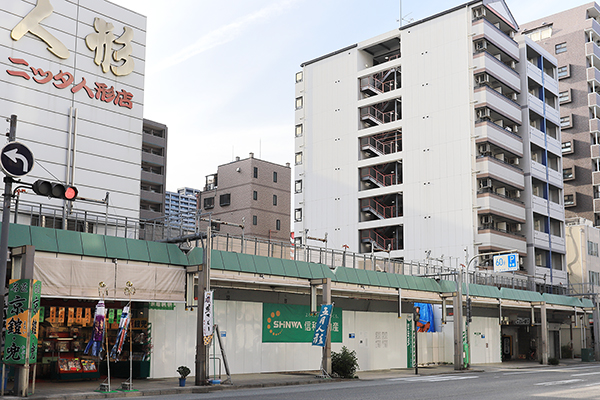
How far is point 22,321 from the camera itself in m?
19.6

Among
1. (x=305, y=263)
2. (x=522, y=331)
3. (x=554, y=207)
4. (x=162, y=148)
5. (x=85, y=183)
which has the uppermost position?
(x=162, y=148)

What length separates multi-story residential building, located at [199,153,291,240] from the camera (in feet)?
275

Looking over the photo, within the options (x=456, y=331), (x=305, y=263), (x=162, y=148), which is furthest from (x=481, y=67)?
(x=162, y=148)

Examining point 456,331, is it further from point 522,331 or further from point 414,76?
point 414,76

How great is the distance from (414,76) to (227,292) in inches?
1647

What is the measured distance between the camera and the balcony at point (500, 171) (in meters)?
60.0

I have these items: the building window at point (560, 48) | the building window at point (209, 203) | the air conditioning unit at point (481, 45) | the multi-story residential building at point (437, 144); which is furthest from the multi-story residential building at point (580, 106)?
the building window at point (209, 203)

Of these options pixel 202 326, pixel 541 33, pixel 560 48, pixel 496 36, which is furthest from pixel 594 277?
pixel 202 326

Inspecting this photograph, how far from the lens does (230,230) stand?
8306 centimetres

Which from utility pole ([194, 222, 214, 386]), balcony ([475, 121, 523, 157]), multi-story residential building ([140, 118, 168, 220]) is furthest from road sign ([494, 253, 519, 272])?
multi-story residential building ([140, 118, 168, 220])

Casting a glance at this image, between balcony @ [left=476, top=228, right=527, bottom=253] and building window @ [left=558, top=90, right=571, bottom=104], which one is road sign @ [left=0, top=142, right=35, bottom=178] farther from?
building window @ [left=558, top=90, right=571, bottom=104]

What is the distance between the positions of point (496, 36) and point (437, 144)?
12591mm

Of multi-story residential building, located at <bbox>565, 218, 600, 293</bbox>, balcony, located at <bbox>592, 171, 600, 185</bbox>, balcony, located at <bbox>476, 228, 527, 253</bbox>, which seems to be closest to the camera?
balcony, located at <bbox>476, 228, 527, 253</bbox>

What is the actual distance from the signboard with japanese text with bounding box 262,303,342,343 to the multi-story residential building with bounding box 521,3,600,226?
58566mm
